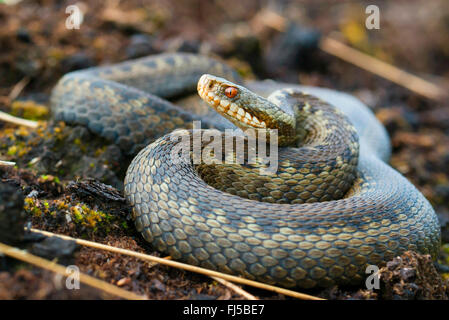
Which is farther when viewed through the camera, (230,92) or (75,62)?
(75,62)

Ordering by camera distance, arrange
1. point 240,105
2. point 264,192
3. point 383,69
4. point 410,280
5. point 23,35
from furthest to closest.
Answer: point 383,69
point 23,35
point 240,105
point 264,192
point 410,280

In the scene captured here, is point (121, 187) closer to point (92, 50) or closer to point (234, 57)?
point (92, 50)

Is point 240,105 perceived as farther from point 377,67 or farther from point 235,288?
point 377,67

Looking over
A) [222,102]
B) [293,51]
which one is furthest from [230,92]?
[293,51]

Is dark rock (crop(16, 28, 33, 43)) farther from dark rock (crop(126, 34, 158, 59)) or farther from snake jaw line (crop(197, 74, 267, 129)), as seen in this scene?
snake jaw line (crop(197, 74, 267, 129))

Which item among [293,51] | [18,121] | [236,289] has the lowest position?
[236,289]

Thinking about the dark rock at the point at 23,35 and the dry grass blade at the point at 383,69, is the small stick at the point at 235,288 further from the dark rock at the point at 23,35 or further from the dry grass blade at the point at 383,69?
the dry grass blade at the point at 383,69
